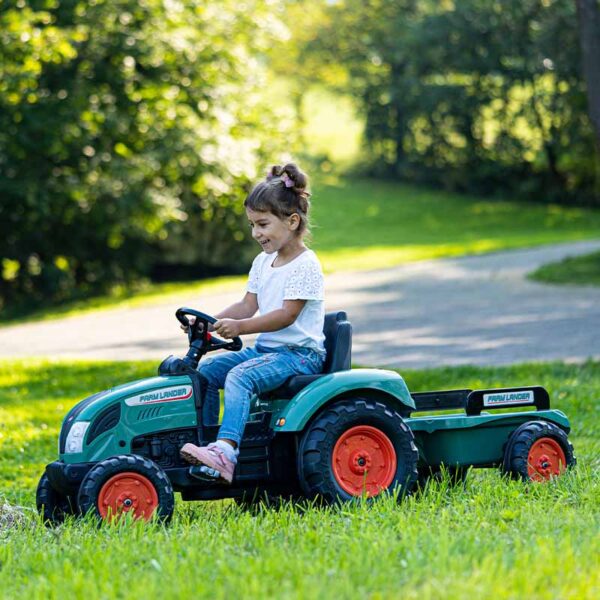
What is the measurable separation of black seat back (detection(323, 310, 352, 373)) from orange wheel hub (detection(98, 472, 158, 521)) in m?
1.13

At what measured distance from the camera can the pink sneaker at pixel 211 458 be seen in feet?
17.7

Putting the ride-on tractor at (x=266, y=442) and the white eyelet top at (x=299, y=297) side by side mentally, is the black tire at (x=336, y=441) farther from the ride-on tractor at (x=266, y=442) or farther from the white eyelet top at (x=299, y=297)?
the white eyelet top at (x=299, y=297)

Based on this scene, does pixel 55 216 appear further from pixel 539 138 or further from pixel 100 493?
pixel 539 138

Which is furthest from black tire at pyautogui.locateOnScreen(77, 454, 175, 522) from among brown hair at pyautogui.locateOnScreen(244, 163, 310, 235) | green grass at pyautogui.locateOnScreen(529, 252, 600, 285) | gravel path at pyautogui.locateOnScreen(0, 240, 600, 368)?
green grass at pyautogui.locateOnScreen(529, 252, 600, 285)

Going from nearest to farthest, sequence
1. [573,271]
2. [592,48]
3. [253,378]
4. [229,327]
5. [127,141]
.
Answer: [229,327] → [253,378] → [592,48] → [573,271] → [127,141]

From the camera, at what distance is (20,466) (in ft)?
26.5

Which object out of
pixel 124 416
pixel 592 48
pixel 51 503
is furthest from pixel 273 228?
pixel 592 48

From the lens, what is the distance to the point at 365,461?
5727 millimetres

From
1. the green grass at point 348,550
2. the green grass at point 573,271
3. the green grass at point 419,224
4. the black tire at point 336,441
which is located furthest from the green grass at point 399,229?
the green grass at point 348,550

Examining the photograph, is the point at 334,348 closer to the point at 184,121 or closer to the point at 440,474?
the point at 440,474

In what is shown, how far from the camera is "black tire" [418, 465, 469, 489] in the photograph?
6109 millimetres

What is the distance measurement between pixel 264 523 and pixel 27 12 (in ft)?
43.1

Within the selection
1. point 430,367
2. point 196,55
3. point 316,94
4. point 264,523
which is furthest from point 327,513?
point 316,94

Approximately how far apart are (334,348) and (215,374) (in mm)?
612
